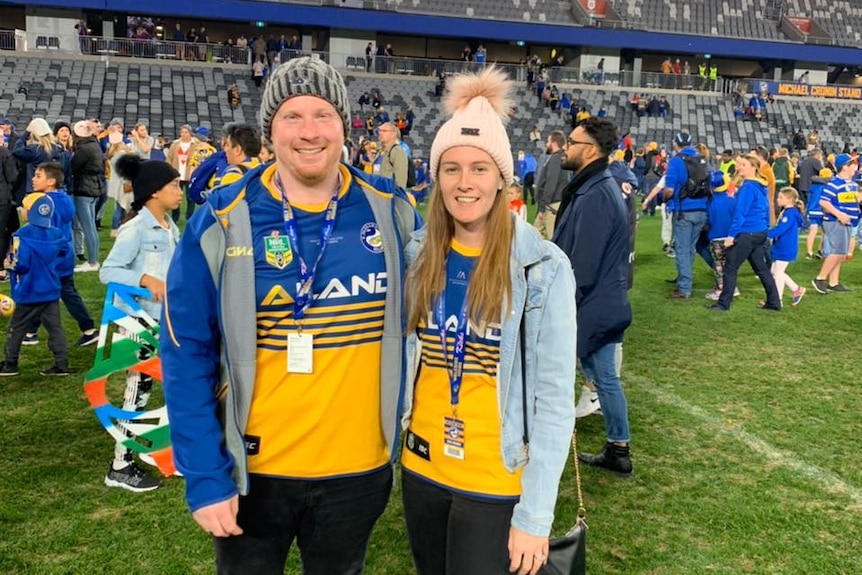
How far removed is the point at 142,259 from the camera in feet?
12.9

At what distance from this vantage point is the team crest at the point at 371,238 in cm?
199

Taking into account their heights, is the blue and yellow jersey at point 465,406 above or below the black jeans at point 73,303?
above

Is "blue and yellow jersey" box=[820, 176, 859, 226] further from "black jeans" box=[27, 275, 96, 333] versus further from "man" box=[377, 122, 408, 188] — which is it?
"black jeans" box=[27, 275, 96, 333]

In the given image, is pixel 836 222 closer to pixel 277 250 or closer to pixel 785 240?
pixel 785 240

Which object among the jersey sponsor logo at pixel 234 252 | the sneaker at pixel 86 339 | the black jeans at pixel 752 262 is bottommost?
the sneaker at pixel 86 339

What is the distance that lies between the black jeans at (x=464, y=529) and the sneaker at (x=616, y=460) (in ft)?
7.89

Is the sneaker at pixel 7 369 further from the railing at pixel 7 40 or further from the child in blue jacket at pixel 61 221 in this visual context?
the railing at pixel 7 40

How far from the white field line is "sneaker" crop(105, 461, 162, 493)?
3.63 m

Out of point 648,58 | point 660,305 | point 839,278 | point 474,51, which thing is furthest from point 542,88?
point 660,305

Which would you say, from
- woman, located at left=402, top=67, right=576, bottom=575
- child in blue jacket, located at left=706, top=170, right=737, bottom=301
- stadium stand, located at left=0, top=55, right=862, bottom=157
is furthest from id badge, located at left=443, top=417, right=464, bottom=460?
stadium stand, located at left=0, top=55, right=862, bottom=157

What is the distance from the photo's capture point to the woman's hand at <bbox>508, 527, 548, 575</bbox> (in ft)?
6.27

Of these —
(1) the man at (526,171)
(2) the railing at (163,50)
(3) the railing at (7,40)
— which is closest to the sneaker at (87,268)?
(1) the man at (526,171)

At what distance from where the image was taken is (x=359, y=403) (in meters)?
2.00

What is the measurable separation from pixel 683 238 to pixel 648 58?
123 feet
